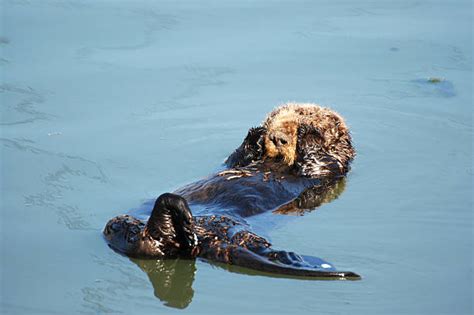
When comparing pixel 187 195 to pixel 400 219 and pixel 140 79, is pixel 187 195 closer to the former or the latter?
pixel 400 219

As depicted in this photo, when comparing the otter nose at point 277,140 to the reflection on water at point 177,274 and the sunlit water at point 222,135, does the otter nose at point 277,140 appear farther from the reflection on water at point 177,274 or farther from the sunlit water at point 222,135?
the reflection on water at point 177,274

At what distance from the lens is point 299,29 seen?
7926 millimetres

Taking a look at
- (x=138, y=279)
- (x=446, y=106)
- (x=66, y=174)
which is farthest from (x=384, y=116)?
(x=138, y=279)

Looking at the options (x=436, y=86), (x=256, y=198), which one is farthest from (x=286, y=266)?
(x=436, y=86)

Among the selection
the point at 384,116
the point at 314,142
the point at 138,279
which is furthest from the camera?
the point at 384,116

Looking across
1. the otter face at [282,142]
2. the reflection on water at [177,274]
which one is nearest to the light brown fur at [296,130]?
the otter face at [282,142]

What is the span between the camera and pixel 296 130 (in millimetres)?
5770

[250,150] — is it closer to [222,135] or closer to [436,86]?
[222,135]

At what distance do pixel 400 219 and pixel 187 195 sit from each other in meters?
1.18

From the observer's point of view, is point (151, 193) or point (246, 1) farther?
point (246, 1)

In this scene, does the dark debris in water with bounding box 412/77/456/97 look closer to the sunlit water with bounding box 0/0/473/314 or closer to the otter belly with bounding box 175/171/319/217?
the sunlit water with bounding box 0/0/473/314

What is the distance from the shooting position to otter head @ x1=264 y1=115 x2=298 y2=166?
566 centimetres

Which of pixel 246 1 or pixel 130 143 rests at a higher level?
pixel 246 1

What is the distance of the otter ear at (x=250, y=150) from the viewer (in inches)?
222
